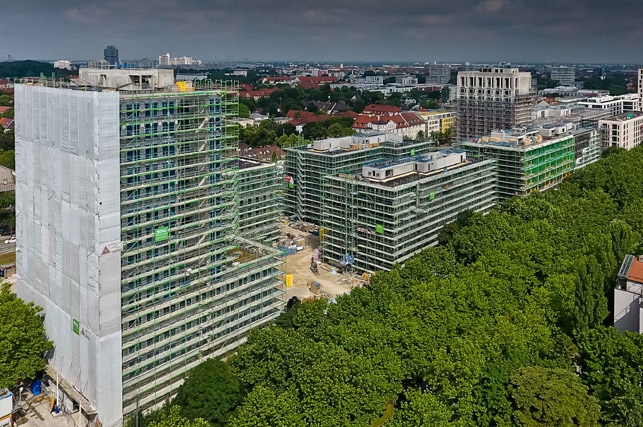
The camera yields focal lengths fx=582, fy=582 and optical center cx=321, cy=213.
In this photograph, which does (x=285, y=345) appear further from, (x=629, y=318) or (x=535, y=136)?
(x=535, y=136)

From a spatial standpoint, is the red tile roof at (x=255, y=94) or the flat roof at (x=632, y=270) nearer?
the flat roof at (x=632, y=270)

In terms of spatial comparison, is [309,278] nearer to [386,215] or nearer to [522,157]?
[386,215]

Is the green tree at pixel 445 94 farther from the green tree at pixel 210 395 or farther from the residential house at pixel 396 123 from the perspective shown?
the green tree at pixel 210 395

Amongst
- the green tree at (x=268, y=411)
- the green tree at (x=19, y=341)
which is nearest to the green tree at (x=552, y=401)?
the green tree at (x=268, y=411)

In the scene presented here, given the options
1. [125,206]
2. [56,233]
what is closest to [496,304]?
[125,206]

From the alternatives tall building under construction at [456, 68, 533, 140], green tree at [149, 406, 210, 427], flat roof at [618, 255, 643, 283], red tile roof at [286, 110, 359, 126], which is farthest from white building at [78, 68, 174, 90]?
red tile roof at [286, 110, 359, 126]

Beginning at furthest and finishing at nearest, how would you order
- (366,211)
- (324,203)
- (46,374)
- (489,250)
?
(324,203) < (366,211) < (489,250) < (46,374)

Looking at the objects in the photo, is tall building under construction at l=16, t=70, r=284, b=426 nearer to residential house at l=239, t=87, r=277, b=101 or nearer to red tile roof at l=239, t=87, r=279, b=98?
residential house at l=239, t=87, r=277, b=101
